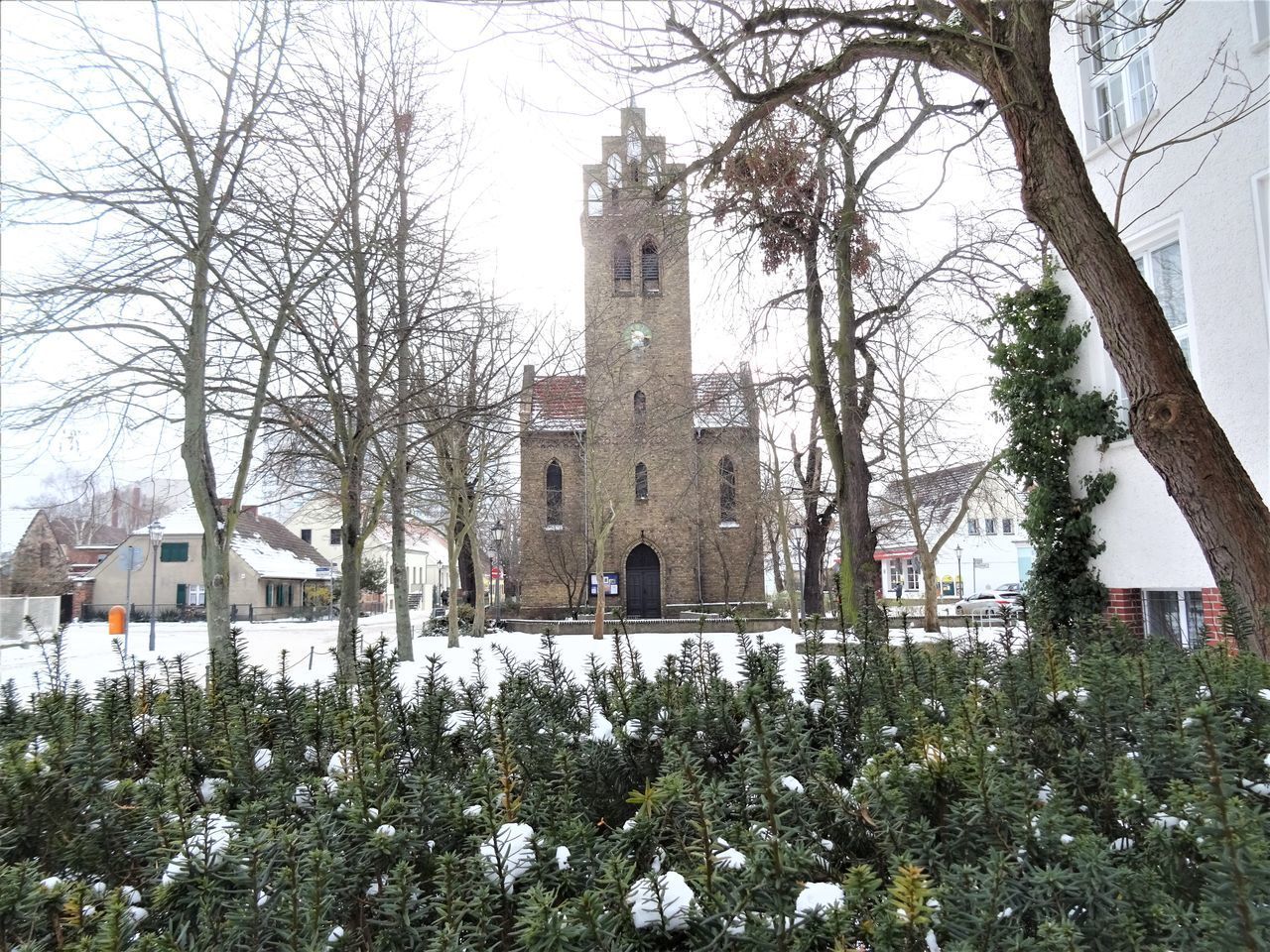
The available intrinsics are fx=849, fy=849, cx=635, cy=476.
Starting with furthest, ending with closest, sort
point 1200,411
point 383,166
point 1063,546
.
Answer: point 1063,546, point 383,166, point 1200,411

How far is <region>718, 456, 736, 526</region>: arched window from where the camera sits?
40.4 m

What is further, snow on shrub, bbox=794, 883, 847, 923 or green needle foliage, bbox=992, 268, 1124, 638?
green needle foliage, bbox=992, 268, 1124, 638

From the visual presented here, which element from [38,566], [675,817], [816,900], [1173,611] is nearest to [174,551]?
[38,566]

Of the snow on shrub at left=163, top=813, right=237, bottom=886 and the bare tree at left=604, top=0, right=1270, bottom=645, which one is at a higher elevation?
the bare tree at left=604, top=0, right=1270, bottom=645

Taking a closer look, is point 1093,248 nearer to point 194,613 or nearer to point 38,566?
point 38,566

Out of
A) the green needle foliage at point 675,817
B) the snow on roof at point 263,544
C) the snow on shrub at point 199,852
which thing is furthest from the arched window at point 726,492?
the snow on shrub at point 199,852

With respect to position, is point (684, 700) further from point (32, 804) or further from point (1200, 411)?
point (1200, 411)

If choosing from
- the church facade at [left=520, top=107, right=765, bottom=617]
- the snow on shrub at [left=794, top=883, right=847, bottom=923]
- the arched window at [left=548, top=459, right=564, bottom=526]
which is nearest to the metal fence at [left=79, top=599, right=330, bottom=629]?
the church facade at [left=520, top=107, right=765, bottom=617]

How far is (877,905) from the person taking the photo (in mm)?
1331

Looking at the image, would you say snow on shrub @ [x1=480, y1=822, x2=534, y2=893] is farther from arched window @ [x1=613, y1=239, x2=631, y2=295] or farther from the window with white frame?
arched window @ [x1=613, y1=239, x2=631, y2=295]

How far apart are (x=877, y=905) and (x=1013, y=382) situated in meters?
12.6

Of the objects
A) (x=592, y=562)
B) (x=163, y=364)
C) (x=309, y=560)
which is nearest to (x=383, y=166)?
(x=163, y=364)

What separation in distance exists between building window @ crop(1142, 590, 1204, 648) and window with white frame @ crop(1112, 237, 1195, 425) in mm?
2648

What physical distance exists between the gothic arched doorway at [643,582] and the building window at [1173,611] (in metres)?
29.6
